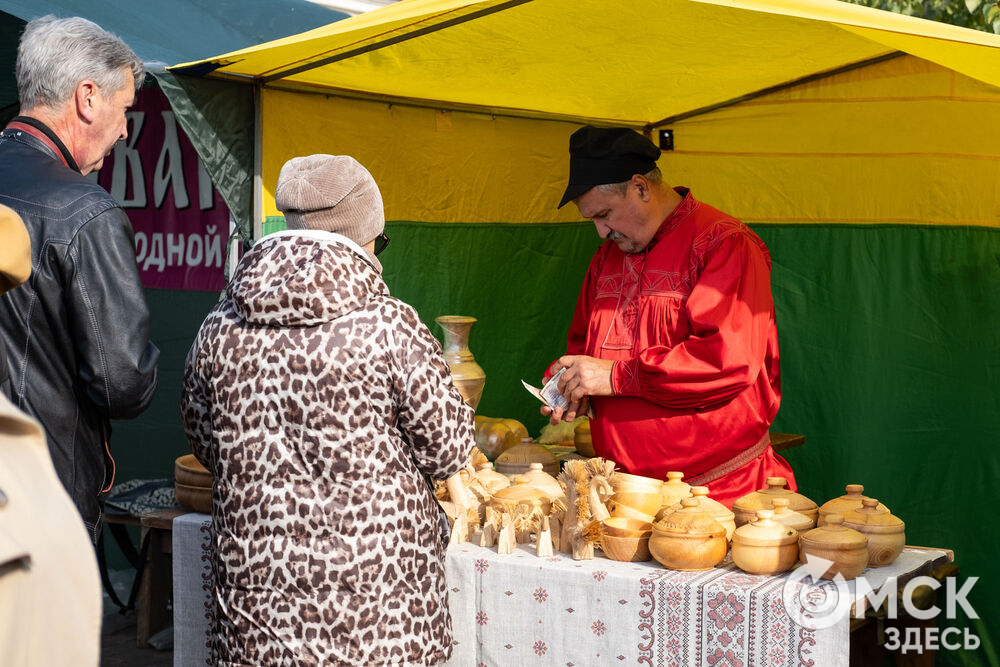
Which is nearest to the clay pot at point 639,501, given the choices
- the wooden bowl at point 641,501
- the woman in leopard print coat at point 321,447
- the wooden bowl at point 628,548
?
the wooden bowl at point 641,501

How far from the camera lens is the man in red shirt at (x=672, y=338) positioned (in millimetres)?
2854

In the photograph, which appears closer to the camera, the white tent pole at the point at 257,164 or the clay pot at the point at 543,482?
the clay pot at the point at 543,482

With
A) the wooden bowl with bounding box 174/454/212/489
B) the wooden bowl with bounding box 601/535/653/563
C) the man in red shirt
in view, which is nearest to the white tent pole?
the wooden bowl with bounding box 174/454/212/489

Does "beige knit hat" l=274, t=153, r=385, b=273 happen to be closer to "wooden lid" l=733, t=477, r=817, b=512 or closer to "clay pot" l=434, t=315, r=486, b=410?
"wooden lid" l=733, t=477, r=817, b=512

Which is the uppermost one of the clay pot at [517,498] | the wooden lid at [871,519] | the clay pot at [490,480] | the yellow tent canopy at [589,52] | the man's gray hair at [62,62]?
the yellow tent canopy at [589,52]

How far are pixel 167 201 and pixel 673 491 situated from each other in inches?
105

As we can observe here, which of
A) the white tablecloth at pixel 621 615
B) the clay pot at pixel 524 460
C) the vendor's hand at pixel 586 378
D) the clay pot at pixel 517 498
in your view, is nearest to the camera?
the white tablecloth at pixel 621 615

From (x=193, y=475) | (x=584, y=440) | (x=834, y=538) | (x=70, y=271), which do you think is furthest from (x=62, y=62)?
(x=584, y=440)

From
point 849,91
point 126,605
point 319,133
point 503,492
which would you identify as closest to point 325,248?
point 503,492

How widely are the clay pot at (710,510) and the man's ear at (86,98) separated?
1503 millimetres

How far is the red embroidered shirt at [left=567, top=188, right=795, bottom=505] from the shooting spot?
2.85 m

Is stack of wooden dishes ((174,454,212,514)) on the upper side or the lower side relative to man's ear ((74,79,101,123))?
lower

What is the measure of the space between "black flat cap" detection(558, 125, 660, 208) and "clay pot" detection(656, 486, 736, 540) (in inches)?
35.9

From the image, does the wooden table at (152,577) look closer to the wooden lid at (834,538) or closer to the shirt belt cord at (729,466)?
the shirt belt cord at (729,466)
